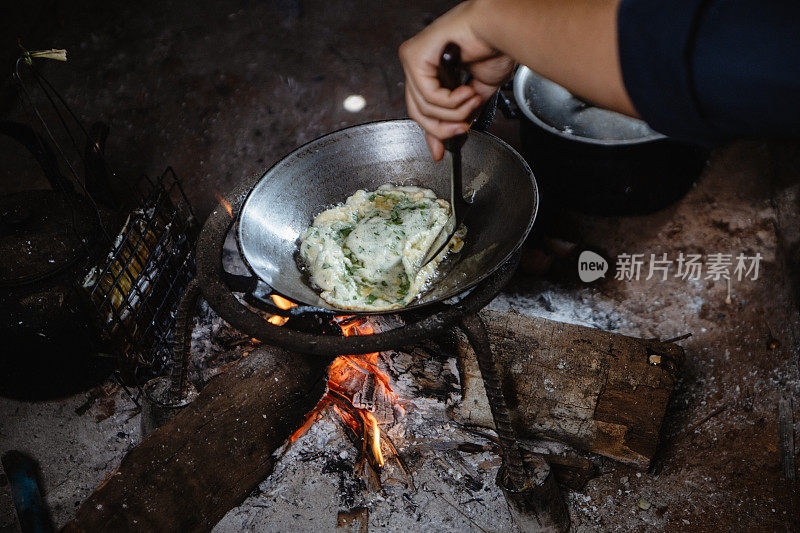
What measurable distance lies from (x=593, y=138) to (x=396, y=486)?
2.43m

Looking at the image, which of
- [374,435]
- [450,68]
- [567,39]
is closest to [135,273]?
[374,435]

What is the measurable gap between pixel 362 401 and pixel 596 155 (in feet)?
6.93

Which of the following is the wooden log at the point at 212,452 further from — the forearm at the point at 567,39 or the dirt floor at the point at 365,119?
the forearm at the point at 567,39

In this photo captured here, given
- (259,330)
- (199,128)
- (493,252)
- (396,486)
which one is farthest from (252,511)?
(199,128)

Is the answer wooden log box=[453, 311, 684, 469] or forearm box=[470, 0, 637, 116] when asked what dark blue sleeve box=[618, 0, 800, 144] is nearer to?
forearm box=[470, 0, 637, 116]

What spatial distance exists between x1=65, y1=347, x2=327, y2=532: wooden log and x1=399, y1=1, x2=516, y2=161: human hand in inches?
→ 61.0

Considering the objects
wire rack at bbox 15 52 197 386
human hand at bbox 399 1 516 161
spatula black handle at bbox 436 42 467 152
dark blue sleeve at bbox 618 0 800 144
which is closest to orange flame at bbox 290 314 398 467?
wire rack at bbox 15 52 197 386

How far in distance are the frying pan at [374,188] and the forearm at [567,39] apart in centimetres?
90

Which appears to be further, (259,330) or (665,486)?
(665,486)

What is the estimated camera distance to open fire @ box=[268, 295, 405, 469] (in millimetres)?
2922

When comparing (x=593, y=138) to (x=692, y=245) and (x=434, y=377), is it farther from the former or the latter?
(x=434, y=377)

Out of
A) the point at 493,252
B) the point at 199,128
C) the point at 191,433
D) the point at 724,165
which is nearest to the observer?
the point at 493,252

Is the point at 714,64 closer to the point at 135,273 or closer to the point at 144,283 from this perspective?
the point at 144,283

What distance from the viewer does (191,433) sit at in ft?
8.23
